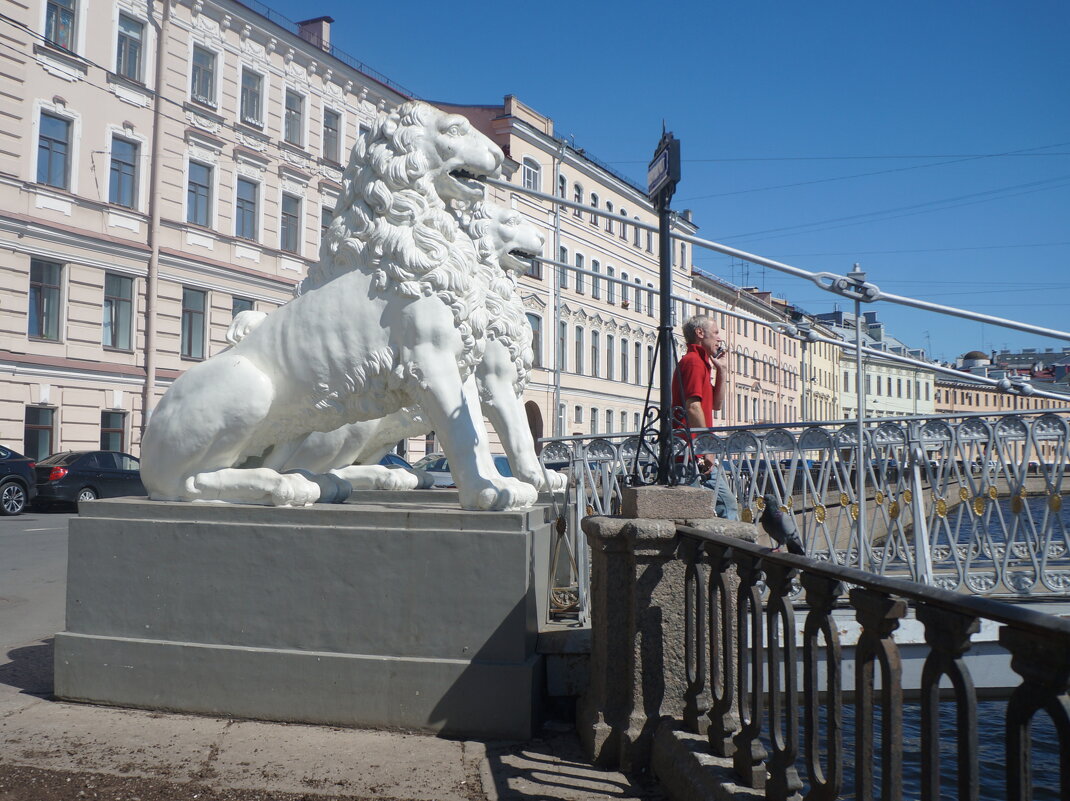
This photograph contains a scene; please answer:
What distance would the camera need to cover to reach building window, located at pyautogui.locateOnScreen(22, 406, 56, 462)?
16609mm

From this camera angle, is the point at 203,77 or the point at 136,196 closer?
the point at 136,196

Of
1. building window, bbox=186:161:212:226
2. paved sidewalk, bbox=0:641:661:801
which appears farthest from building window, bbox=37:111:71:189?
paved sidewalk, bbox=0:641:661:801

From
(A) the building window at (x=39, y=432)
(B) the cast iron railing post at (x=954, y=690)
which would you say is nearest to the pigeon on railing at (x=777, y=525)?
(B) the cast iron railing post at (x=954, y=690)

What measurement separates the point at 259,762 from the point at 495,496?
1.38 m

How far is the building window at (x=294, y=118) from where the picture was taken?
74.0 feet

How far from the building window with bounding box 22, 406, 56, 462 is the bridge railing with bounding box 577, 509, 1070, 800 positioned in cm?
1611

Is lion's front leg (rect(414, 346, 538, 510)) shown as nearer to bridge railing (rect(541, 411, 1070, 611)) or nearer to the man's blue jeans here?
bridge railing (rect(541, 411, 1070, 611))

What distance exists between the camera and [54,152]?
17.3 m

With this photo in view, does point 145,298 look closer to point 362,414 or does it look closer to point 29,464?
point 29,464

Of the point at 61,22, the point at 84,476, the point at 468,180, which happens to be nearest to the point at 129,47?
the point at 61,22

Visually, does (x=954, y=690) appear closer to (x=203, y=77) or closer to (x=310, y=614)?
(x=310, y=614)

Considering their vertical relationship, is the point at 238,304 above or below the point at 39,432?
above

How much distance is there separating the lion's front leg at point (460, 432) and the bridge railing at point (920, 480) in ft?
3.80

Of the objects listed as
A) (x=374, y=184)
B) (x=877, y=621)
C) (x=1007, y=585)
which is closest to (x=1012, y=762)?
(x=877, y=621)
